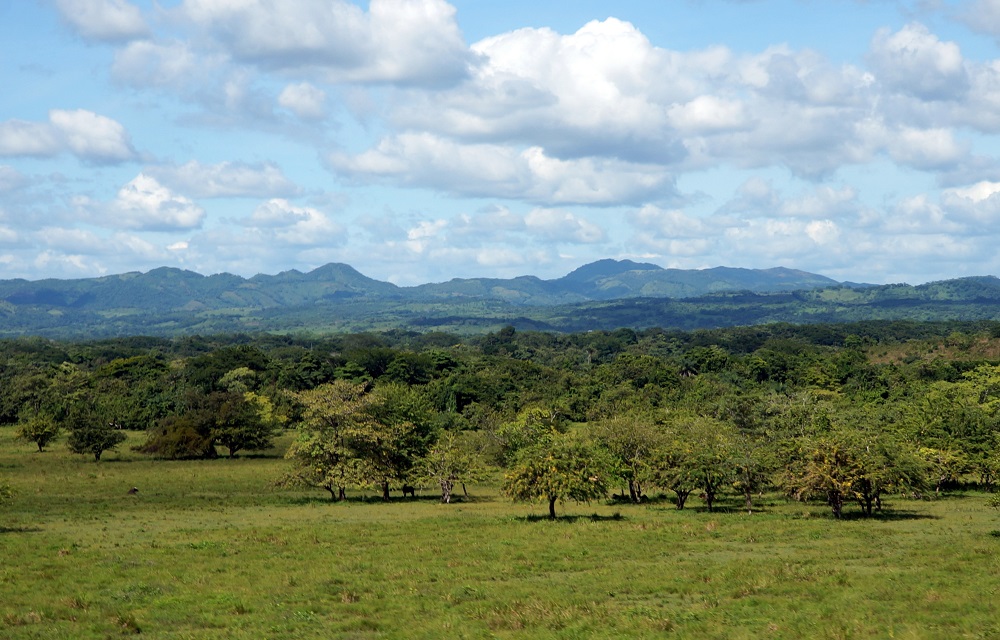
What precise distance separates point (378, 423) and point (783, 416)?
3840 centimetres

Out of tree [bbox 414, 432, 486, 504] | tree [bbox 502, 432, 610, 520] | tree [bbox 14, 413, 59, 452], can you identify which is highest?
tree [bbox 502, 432, 610, 520]

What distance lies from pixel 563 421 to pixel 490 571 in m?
77.0

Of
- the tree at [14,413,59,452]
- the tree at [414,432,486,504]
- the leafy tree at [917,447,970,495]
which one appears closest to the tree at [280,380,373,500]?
the tree at [414,432,486,504]

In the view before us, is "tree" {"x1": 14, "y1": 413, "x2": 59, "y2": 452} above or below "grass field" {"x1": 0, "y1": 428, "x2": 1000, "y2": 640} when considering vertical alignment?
below

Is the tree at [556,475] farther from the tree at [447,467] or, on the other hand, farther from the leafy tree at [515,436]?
the leafy tree at [515,436]

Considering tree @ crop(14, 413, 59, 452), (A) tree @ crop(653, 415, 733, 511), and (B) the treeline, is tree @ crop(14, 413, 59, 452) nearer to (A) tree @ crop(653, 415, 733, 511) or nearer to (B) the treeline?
(B) the treeline

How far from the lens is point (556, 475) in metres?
56.7

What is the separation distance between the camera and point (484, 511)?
62719 millimetres

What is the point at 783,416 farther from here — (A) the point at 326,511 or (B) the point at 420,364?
(B) the point at 420,364

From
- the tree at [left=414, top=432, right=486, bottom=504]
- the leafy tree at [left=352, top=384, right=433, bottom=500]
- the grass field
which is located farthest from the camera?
the tree at [left=414, top=432, right=486, bottom=504]

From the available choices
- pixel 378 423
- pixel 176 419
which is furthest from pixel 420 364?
pixel 378 423

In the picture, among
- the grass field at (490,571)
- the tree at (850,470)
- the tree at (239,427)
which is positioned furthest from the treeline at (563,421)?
the grass field at (490,571)

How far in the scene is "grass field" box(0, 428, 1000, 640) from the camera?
2870 centimetres

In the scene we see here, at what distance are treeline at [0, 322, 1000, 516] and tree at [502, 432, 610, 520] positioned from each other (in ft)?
0.44
